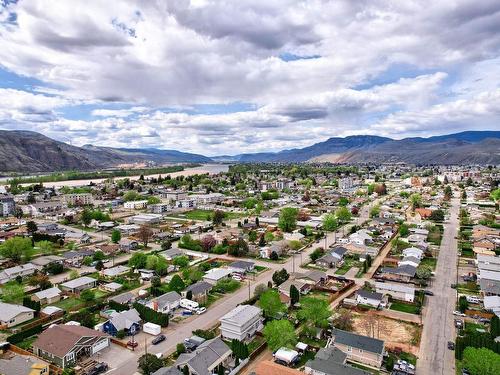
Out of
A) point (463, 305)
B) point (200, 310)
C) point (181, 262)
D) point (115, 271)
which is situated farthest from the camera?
point (181, 262)

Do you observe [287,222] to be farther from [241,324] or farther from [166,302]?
[241,324]

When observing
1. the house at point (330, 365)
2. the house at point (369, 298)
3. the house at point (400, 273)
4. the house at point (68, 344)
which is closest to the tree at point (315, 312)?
the house at point (330, 365)

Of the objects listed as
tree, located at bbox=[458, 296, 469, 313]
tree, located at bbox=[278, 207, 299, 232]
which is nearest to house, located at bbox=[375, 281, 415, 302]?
tree, located at bbox=[458, 296, 469, 313]

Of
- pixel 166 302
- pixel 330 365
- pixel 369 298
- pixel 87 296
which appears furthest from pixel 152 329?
pixel 369 298

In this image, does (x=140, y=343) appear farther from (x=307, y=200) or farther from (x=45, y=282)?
(x=307, y=200)

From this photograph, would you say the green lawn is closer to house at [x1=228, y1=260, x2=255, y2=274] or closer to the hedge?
house at [x1=228, y1=260, x2=255, y2=274]

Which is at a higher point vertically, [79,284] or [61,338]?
[61,338]
